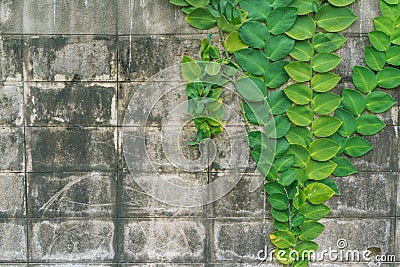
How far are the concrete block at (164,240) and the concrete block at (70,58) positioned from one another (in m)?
1.37

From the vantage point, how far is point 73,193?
3.26 meters

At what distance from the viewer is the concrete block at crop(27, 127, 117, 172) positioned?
3.23 m

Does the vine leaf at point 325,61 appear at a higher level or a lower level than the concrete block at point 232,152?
higher

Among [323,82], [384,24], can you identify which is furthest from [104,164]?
[384,24]

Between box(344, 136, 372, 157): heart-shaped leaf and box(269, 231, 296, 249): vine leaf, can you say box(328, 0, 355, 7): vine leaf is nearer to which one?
box(344, 136, 372, 157): heart-shaped leaf

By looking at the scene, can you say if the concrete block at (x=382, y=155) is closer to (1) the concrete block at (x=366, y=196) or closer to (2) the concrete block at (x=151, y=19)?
(1) the concrete block at (x=366, y=196)

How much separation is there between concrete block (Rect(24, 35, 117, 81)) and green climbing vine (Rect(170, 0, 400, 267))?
0.72 metres

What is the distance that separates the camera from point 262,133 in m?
3.24

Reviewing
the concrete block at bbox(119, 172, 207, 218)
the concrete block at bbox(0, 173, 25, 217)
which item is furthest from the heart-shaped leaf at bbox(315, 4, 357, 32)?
the concrete block at bbox(0, 173, 25, 217)

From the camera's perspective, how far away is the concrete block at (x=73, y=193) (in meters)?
3.25

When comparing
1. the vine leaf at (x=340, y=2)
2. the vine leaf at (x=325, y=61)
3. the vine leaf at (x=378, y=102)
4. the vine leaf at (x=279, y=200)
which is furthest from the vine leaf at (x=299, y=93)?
the vine leaf at (x=279, y=200)

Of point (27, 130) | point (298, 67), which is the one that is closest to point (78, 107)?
point (27, 130)

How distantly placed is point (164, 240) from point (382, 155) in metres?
2.11

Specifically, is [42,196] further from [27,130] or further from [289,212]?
[289,212]
